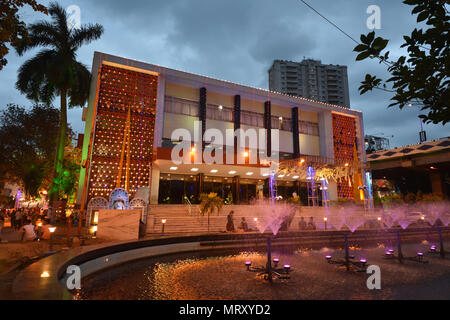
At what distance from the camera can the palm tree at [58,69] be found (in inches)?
787

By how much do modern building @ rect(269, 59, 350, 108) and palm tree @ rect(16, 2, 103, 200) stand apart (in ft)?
252

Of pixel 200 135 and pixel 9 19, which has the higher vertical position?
pixel 200 135

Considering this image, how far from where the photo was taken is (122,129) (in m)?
25.9

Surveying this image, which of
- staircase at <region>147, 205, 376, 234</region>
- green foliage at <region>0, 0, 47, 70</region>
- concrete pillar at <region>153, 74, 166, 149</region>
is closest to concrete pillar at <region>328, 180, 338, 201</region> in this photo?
staircase at <region>147, 205, 376, 234</region>

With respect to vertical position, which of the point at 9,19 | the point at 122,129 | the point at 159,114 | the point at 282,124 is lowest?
the point at 9,19

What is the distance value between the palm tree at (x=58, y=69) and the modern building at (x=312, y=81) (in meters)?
76.7

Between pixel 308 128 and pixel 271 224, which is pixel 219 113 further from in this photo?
pixel 271 224

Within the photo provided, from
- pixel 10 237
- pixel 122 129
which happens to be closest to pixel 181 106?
pixel 122 129

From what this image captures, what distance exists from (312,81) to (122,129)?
81.2m

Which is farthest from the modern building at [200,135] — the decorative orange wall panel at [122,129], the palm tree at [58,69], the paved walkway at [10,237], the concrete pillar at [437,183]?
the concrete pillar at [437,183]

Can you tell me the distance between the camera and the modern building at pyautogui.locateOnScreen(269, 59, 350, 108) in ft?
299

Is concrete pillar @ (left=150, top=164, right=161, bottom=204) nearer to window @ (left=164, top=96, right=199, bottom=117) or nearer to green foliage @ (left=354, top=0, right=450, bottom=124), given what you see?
window @ (left=164, top=96, right=199, bottom=117)

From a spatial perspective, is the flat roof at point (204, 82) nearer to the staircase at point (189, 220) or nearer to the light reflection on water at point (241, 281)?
the staircase at point (189, 220)

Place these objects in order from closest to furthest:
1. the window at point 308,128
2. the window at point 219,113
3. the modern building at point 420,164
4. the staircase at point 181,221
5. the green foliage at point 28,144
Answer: the staircase at point 181,221
the green foliage at point 28,144
the window at point 219,113
the window at point 308,128
the modern building at point 420,164
